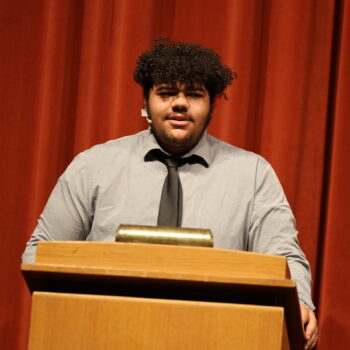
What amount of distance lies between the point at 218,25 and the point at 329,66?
352mm

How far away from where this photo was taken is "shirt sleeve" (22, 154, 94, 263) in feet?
5.53

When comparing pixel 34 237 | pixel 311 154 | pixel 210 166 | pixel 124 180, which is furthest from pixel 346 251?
pixel 34 237

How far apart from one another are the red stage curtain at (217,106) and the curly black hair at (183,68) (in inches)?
9.8

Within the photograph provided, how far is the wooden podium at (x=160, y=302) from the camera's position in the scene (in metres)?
0.94

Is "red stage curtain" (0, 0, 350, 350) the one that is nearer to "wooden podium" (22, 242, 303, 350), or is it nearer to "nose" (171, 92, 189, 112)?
"nose" (171, 92, 189, 112)

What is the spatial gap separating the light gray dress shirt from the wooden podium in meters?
0.62

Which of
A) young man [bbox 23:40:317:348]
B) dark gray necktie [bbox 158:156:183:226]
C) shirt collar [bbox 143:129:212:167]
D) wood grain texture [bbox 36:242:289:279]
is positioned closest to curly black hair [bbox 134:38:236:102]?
young man [bbox 23:40:317:348]

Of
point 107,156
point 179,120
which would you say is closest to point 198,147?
point 179,120

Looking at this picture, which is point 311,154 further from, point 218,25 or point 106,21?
point 106,21

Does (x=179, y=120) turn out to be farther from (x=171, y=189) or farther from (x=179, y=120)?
(x=171, y=189)

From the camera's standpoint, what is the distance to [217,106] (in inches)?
83.4

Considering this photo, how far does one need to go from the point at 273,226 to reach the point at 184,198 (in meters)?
0.22

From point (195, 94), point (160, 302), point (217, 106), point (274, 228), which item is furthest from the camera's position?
point (217, 106)

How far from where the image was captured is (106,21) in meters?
2.17
